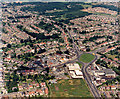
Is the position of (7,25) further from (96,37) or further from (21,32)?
(96,37)

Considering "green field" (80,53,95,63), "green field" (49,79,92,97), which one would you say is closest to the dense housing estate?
"green field" (80,53,95,63)

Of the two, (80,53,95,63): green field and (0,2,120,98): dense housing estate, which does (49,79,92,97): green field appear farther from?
(80,53,95,63): green field

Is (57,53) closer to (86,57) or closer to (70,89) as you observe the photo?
(86,57)

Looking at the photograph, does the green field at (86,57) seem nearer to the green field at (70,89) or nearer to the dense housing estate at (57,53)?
the dense housing estate at (57,53)

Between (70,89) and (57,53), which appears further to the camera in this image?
(57,53)

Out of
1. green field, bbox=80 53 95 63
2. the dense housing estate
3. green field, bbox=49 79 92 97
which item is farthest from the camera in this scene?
green field, bbox=80 53 95 63

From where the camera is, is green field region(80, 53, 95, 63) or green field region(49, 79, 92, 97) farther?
green field region(80, 53, 95, 63)

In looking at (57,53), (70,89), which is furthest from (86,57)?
(70,89)

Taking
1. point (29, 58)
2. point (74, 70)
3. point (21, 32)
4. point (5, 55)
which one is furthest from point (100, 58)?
point (21, 32)

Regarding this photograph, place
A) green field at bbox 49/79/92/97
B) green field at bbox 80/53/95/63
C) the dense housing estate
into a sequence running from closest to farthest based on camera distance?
green field at bbox 49/79/92/97, the dense housing estate, green field at bbox 80/53/95/63
